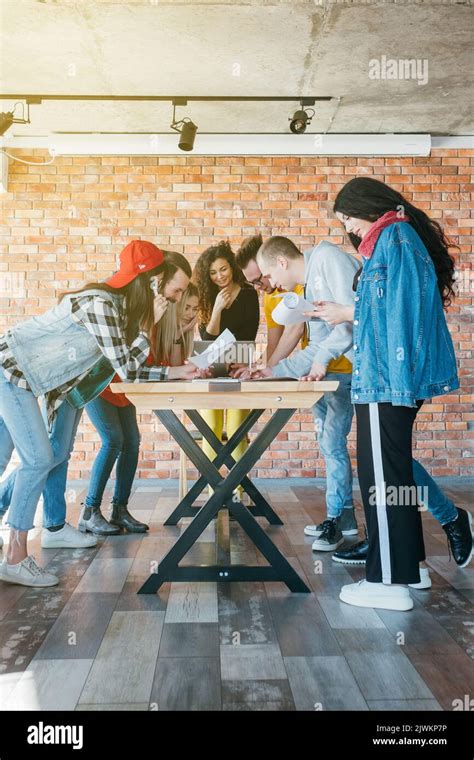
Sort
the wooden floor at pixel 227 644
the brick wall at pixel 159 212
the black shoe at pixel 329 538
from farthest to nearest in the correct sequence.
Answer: the brick wall at pixel 159 212, the black shoe at pixel 329 538, the wooden floor at pixel 227 644

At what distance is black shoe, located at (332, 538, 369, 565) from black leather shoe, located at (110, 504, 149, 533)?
113 cm

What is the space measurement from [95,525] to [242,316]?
4.70 ft

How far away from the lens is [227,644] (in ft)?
6.69

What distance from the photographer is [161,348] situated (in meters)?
3.59

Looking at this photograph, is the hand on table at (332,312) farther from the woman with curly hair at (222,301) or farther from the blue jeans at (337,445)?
the woman with curly hair at (222,301)

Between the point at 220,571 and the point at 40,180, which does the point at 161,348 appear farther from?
the point at 40,180

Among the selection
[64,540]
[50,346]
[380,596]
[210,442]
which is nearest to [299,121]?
[210,442]

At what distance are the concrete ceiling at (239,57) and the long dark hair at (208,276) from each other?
1098mm

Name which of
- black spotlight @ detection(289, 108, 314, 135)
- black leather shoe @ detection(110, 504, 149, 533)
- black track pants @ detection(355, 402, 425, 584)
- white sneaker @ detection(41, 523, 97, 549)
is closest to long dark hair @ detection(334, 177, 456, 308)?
black track pants @ detection(355, 402, 425, 584)

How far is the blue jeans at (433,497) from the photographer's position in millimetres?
2654

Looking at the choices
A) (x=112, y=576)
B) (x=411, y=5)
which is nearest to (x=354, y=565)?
(x=112, y=576)

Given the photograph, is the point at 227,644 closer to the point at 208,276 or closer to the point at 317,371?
the point at 317,371

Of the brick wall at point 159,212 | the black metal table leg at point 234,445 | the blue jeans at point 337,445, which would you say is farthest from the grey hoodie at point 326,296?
the brick wall at point 159,212
